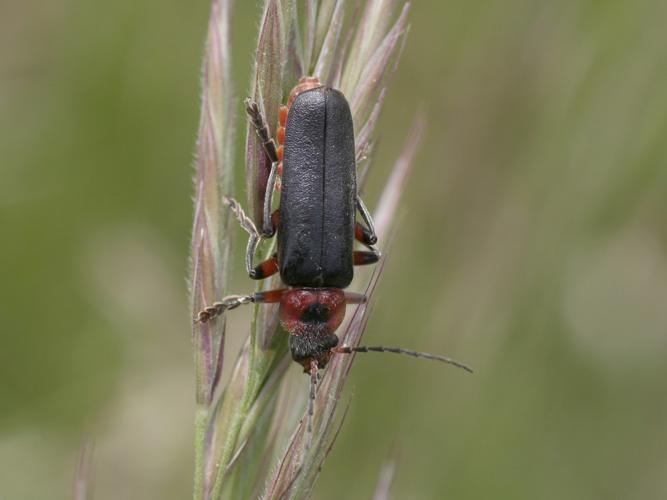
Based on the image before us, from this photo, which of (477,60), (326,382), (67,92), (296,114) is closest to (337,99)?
(296,114)

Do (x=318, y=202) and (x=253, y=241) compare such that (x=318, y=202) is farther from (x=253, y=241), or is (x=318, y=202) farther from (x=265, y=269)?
(x=265, y=269)

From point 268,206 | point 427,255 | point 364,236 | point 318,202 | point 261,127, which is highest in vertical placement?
point 261,127

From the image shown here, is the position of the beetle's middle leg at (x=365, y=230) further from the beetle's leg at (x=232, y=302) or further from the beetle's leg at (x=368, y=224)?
the beetle's leg at (x=232, y=302)

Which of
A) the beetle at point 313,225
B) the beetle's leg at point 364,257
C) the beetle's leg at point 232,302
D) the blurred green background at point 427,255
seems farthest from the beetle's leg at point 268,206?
the blurred green background at point 427,255

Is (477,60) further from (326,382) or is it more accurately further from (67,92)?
(326,382)

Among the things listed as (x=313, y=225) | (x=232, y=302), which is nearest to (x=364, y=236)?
(x=313, y=225)

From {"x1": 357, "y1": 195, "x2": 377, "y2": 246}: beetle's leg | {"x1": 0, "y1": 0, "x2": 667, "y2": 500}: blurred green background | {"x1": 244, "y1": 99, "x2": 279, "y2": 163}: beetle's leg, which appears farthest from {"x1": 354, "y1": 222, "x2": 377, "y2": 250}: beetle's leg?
{"x1": 0, "y1": 0, "x2": 667, "y2": 500}: blurred green background

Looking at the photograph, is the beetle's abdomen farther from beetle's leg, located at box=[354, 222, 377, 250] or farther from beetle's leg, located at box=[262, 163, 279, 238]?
beetle's leg, located at box=[262, 163, 279, 238]
